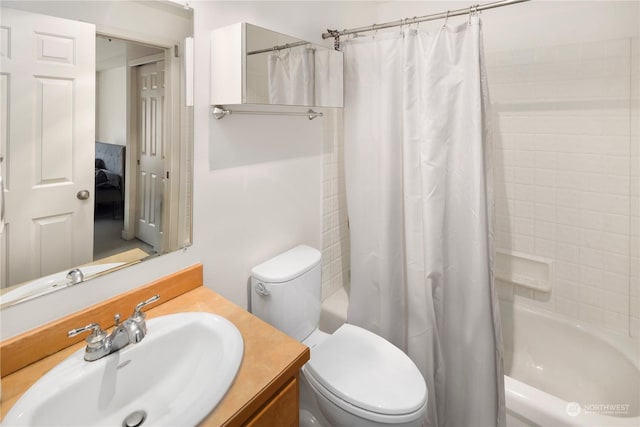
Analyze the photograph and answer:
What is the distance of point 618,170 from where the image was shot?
1781mm

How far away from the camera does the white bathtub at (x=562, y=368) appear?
4.65 feet

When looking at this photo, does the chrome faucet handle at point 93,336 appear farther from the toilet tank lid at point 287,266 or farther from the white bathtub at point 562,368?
the white bathtub at point 562,368

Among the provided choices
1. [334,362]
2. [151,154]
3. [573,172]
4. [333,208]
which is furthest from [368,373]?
[573,172]

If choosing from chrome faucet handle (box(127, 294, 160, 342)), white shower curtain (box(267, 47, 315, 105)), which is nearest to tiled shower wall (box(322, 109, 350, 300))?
white shower curtain (box(267, 47, 315, 105))

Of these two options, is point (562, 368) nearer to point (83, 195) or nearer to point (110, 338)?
point (110, 338)

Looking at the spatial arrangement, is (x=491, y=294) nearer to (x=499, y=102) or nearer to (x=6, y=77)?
(x=499, y=102)

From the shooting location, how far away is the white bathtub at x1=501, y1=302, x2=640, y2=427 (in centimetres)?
142

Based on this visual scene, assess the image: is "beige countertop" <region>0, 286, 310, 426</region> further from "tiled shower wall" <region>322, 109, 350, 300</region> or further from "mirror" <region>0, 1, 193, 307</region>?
"tiled shower wall" <region>322, 109, 350, 300</region>

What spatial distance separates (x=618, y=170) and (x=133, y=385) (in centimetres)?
229

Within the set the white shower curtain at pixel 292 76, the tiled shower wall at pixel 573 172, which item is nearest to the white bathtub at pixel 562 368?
the tiled shower wall at pixel 573 172

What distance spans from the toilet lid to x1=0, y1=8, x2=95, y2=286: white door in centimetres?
96

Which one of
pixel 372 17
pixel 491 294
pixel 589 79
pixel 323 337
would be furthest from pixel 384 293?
pixel 372 17

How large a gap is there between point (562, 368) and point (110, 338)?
87.6 inches

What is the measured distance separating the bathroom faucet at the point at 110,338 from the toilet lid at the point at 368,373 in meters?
0.70
